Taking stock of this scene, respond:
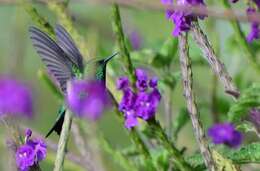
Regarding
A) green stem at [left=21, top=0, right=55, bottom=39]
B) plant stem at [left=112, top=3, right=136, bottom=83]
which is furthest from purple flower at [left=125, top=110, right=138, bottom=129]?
green stem at [left=21, top=0, right=55, bottom=39]

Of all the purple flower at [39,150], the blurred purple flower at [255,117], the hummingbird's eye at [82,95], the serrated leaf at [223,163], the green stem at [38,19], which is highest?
the green stem at [38,19]

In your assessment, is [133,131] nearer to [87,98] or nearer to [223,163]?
[223,163]

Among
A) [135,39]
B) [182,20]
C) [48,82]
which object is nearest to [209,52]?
[182,20]

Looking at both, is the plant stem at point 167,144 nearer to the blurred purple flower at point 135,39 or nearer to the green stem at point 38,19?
the green stem at point 38,19

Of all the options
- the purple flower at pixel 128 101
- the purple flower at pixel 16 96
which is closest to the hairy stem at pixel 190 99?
the purple flower at pixel 128 101

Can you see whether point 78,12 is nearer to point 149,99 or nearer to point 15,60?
point 15,60

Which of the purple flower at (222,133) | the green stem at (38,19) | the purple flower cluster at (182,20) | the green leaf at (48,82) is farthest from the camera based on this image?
the purple flower at (222,133)

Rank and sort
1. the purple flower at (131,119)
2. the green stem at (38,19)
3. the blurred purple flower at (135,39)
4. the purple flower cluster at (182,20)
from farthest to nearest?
the blurred purple flower at (135,39)
the green stem at (38,19)
the purple flower at (131,119)
the purple flower cluster at (182,20)
